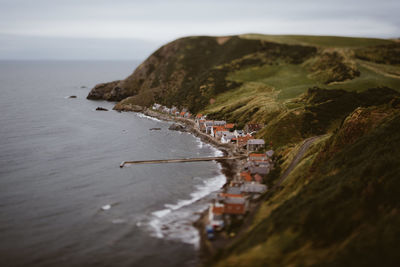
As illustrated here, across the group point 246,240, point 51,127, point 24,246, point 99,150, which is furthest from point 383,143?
point 51,127

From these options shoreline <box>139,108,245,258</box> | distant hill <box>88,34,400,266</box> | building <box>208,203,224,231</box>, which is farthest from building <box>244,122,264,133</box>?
building <box>208,203,224,231</box>

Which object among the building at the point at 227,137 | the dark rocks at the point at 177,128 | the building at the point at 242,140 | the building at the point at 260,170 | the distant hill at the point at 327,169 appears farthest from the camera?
the dark rocks at the point at 177,128

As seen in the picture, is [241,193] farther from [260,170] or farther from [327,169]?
[327,169]

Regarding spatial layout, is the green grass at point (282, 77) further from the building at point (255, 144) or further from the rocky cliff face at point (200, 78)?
the building at point (255, 144)

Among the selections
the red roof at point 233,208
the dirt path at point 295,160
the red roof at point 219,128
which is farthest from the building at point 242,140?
the red roof at point 233,208

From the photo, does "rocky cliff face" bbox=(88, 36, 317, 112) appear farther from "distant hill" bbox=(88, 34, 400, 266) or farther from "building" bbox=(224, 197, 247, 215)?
"building" bbox=(224, 197, 247, 215)

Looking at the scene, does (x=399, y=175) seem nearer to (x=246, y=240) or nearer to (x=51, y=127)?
(x=246, y=240)
